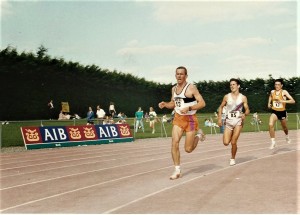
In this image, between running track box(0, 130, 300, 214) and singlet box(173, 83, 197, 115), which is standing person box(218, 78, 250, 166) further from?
singlet box(173, 83, 197, 115)

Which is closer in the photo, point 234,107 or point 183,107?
point 183,107

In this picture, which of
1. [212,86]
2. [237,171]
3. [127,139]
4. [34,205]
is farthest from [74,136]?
[212,86]

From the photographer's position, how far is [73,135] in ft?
62.3

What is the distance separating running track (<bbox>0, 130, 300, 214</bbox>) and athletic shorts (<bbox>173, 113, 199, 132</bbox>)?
Result: 0.97 metres

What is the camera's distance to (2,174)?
32.2 ft

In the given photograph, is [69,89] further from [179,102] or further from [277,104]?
[179,102]

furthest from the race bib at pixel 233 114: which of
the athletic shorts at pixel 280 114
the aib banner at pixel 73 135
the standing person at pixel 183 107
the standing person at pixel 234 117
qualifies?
the aib banner at pixel 73 135

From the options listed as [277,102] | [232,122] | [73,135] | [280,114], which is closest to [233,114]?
[232,122]

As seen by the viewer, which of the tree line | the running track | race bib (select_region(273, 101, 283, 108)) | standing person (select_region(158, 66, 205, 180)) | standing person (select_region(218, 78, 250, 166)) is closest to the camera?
the running track

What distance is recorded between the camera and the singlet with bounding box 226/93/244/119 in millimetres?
9875

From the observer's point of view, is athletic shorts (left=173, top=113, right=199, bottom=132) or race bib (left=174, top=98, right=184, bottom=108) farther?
athletic shorts (left=173, top=113, right=199, bottom=132)

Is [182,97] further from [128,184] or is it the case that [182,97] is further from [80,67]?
[80,67]

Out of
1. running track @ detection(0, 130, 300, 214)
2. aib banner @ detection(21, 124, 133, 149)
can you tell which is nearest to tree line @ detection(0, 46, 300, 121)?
aib banner @ detection(21, 124, 133, 149)

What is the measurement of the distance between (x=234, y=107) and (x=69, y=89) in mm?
35873
